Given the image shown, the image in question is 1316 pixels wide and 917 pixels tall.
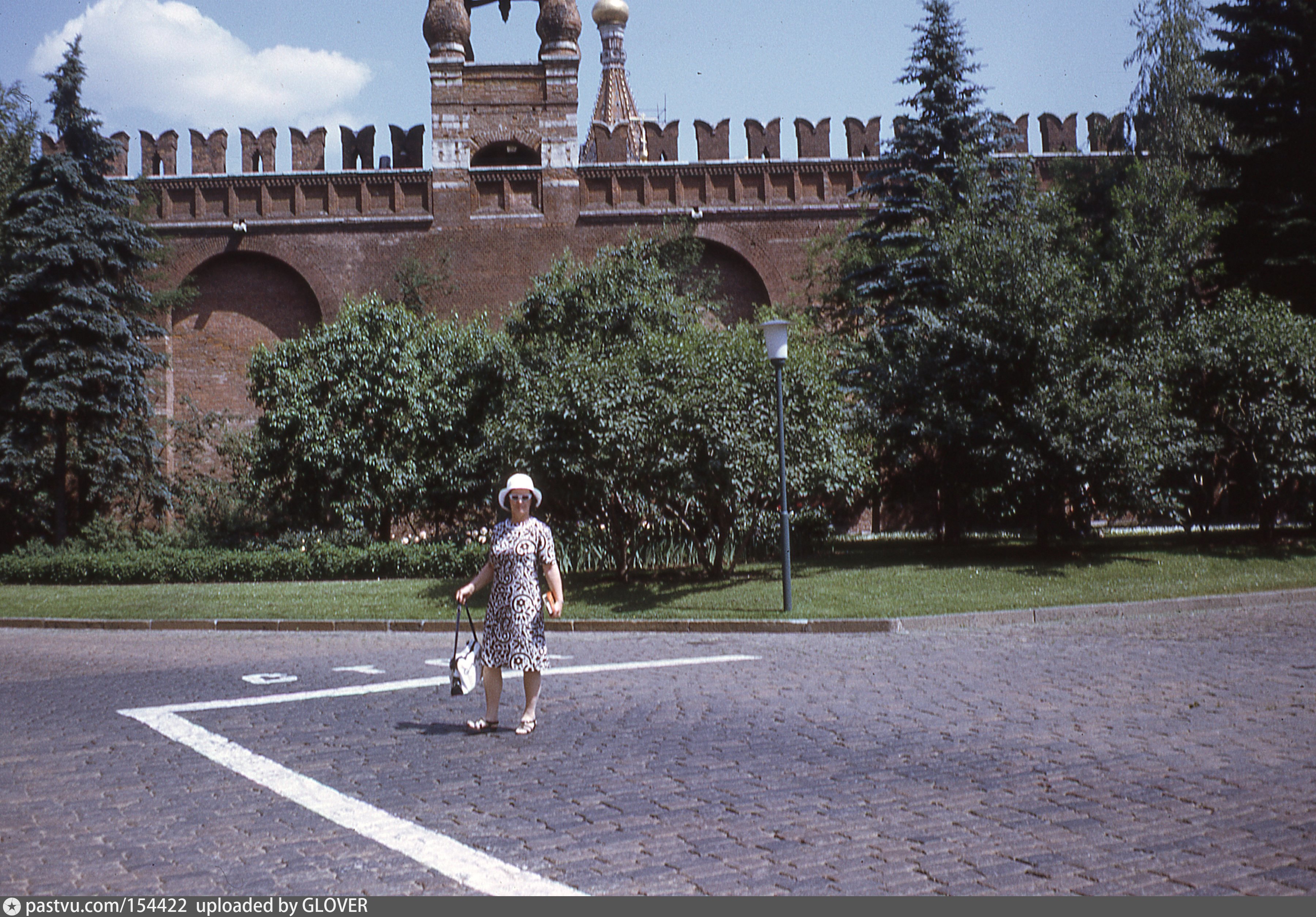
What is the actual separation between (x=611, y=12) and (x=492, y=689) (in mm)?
57079

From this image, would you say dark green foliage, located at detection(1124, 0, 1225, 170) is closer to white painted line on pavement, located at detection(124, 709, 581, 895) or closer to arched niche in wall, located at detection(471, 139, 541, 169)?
arched niche in wall, located at detection(471, 139, 541, 169)

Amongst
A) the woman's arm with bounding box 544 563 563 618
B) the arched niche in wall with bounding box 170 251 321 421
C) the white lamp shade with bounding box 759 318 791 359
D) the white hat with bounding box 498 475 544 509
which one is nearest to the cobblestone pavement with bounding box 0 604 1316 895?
the woman's arm with bounding box 544 563 563 618

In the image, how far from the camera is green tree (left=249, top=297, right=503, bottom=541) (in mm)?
23594

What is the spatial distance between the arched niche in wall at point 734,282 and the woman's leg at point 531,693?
26.2 meters

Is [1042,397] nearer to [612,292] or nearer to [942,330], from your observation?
[942,330]

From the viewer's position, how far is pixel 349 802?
18.2 ft

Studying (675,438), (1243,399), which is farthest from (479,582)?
(1243,399)

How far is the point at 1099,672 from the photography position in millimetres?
9305

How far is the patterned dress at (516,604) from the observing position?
7297 mm

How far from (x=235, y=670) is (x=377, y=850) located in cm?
688

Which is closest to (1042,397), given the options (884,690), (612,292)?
(612,292)

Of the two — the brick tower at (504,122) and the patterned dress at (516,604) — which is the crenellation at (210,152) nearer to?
the brick tower at (504,122)

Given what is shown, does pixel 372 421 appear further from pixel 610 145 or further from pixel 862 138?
pixel 862 138

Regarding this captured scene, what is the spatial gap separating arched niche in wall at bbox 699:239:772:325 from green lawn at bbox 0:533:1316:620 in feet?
42.0
